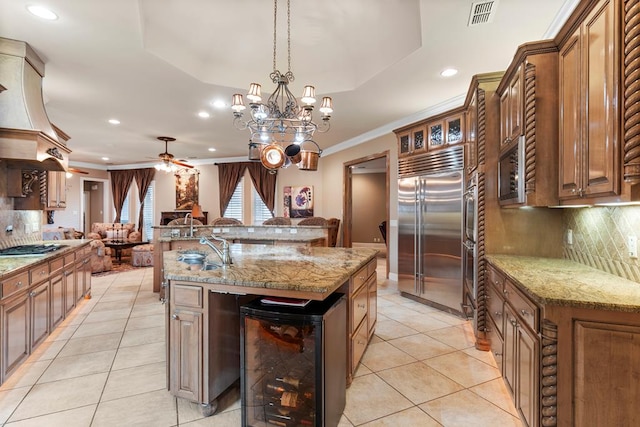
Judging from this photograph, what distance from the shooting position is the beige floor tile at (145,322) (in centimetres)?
353

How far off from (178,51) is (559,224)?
157 inches

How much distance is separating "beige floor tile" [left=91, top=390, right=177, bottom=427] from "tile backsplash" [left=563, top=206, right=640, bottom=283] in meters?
2.89

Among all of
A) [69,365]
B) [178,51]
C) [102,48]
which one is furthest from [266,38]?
[69,365]

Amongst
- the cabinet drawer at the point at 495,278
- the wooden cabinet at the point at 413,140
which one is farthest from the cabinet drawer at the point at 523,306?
the wooden cabinet at the point at 413,140

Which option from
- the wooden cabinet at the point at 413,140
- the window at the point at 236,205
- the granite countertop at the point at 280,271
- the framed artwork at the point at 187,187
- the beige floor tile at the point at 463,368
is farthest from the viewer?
the framed artwork at the point at 187,187

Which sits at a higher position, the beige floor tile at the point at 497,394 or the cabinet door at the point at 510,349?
the cabinet door at the point at 510,349

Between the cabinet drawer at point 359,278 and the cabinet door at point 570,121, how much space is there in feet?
4.75

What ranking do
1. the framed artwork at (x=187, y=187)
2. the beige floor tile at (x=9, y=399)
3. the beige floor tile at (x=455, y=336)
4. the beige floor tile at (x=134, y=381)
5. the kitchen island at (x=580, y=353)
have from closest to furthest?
1. the kitchen island at (x=580, y=353)
2. the beige floor tile at (x=9, y=399)
3. the beige floor tile at (x=134, y=381)
4. the beige floor tile at (x=455, y=336)
5. the framed artwork at (x=187, y=187)

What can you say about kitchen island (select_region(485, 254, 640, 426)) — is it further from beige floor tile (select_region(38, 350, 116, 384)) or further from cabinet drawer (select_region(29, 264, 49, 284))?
cabinet drawer (select_region(29, 264, 49, 284))

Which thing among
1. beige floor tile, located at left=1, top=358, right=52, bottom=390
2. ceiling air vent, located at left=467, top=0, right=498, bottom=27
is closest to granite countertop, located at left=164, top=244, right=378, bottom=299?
beige floor tile, located at left=1, top=358, right=52, bottom=390

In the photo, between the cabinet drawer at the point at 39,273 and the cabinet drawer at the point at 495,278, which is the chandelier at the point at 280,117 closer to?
the cabinet drawer at the point at 495,278

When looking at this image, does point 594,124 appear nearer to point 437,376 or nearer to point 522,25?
point 522,25

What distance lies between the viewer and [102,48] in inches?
114

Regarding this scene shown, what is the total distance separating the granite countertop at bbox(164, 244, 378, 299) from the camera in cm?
174
